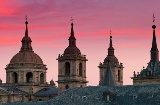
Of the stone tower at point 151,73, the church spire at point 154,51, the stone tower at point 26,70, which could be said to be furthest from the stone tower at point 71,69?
the church spire at point 154,51

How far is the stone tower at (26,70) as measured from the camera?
550 feet

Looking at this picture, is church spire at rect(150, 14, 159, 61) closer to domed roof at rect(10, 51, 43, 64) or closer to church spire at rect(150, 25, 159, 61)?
church spire at rect(150, 25, 159, 61)

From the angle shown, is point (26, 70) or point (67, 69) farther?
point (26, 70)

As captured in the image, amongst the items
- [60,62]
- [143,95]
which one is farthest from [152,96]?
[60,62]

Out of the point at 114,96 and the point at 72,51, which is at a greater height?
the point at 72,51

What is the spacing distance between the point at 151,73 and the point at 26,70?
145ft

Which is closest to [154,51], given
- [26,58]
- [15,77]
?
[26,58]

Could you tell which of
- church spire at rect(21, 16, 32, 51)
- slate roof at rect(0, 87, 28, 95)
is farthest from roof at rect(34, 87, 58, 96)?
church spire at rect(21, 16, 32, 51)

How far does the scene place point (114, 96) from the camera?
3976 inches

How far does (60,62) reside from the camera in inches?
6019

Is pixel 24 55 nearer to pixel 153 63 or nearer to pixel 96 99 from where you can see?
pixel 153 63

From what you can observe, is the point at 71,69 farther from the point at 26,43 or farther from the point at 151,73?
the point at 26,43

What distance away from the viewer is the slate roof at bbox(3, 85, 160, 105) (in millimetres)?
97688

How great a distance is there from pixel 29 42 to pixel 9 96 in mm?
23901
